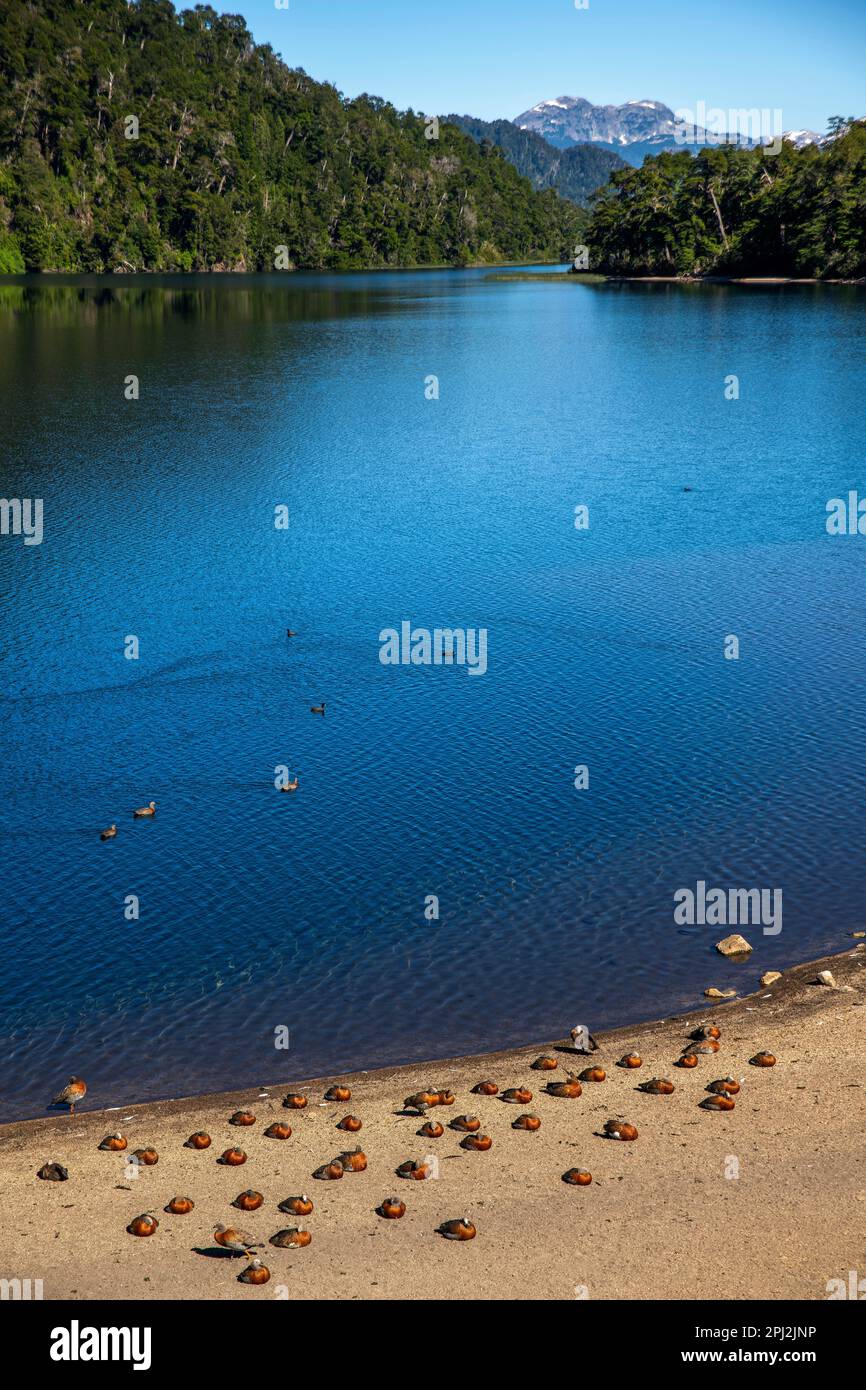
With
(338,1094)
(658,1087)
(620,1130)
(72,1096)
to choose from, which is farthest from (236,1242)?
(658,1087)

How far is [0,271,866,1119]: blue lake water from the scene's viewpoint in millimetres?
27000

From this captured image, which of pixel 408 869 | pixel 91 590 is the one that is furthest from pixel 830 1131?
pixel 91 590

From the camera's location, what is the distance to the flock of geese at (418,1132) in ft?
59.8

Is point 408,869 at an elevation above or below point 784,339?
below

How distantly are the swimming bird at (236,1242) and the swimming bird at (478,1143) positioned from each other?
3.89 meters

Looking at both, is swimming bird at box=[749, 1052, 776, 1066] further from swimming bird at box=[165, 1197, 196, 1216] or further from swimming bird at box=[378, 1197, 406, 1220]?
swimming bird at box=[165, 1197, 196, 1216]

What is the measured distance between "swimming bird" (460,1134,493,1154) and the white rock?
31.0ft

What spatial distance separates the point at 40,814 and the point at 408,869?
10.4 m

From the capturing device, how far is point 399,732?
39.7 m

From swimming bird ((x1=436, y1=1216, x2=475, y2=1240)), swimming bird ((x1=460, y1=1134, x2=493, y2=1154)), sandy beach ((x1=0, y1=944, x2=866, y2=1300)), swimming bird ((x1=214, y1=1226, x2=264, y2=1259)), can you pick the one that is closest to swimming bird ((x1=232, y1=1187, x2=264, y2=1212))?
sandy beach ((x1=0, y1=944, x2=866, y2=1300))

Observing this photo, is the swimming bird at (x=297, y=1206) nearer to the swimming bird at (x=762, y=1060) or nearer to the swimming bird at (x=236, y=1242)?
the swimming bird at (x=236, y=1242)

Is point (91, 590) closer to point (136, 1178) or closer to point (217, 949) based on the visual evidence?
point (217, 949)

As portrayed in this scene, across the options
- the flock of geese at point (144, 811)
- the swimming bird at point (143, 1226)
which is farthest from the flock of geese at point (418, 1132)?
the flock of geese at point (144, 811)
